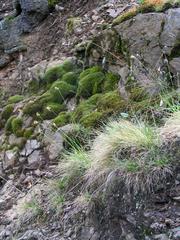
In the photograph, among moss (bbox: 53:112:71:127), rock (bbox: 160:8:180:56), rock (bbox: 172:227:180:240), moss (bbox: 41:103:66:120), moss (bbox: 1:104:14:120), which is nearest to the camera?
rock (bbox: 172:227:180:240)

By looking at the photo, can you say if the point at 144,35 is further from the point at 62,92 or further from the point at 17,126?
the point at 17,126

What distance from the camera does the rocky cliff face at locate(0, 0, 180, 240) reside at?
3928 mm

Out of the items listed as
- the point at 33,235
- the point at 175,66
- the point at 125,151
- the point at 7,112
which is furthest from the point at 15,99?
the point at 125,151

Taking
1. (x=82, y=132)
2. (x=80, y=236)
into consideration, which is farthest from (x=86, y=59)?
(x=80, y=236)

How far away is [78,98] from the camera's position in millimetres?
5980

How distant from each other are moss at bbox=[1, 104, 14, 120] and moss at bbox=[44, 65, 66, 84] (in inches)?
24.8

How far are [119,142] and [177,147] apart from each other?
0.53 meters

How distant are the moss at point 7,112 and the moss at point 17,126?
0.39 meters

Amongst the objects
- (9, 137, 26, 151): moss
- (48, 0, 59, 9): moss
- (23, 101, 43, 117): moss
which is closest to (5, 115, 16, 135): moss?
(23, 101, 43, 117): moss

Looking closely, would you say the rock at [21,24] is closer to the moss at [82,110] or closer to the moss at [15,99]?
the moss at [15,99]

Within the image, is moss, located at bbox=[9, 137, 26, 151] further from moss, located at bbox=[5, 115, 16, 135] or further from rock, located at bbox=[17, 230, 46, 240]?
rock, located at bbox=[17, 230, 46, 240]

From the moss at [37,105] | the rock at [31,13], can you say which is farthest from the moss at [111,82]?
the rock at [31,13]

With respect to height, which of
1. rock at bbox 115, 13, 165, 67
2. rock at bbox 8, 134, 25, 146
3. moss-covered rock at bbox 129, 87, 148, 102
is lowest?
rock at bbox 8, 134, 25, 146

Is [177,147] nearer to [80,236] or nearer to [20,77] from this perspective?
[80,236]
